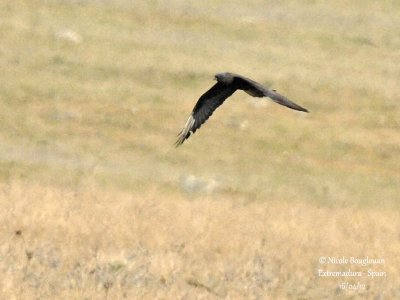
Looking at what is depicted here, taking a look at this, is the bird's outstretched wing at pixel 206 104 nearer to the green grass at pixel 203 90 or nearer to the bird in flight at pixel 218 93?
the bird in flight at pixel 218 93

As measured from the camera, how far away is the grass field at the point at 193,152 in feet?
42.2

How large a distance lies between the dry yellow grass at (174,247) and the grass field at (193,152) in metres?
0.04

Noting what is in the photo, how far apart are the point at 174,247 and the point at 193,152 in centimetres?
1280

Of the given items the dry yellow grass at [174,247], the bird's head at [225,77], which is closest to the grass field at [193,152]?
the dry yellow grass at [174,247]

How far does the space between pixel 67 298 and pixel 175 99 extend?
65.9ft

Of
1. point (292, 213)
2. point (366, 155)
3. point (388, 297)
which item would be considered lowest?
point (366, 155)

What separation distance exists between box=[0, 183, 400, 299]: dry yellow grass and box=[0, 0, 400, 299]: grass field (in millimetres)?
36

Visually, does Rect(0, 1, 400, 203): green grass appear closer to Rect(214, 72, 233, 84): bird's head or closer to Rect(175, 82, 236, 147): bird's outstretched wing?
Rect(175, 82, 236, 147): bird's outstretched wing

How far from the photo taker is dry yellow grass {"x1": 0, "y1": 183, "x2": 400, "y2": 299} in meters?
11.7

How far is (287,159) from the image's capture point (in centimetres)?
2728

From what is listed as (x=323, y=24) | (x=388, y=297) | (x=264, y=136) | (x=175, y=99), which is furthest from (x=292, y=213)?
(x=323, y=24)

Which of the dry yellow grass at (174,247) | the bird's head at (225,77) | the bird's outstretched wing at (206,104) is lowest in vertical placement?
the dry yellow grass at (174,247)

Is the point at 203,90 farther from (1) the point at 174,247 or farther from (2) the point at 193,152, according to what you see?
(1) the point at 174,247

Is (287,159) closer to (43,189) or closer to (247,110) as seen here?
(247,110)
